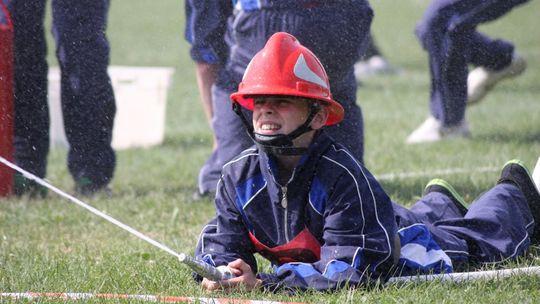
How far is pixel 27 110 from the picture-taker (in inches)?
257

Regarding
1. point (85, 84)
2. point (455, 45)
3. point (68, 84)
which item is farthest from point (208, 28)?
point (455, 45)

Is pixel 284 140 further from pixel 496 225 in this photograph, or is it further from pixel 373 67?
pixel 373 67

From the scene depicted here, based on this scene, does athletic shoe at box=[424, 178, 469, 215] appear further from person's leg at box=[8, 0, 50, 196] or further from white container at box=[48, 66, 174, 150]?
white container at box=[48, 66, 174, 150]

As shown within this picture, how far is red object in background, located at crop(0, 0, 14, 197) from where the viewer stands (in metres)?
6.30

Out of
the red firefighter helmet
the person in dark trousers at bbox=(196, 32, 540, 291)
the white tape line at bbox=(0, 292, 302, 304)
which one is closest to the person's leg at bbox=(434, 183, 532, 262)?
the person in dark trousers at bbox=(196, 32, 540, 291)

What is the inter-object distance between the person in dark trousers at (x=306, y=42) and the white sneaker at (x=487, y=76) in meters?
2.95

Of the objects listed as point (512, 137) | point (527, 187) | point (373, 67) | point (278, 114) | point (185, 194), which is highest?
point (278, 114)

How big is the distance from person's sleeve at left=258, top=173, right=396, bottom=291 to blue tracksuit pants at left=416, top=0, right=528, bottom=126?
3.27m

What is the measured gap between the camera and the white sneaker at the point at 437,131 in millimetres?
8477

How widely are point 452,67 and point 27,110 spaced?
2.83 metres

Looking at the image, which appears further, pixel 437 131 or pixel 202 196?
pixel 437 131

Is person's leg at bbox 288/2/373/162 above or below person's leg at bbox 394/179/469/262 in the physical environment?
above

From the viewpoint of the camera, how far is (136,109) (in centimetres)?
921

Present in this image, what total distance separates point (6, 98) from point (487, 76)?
12.8 ft
